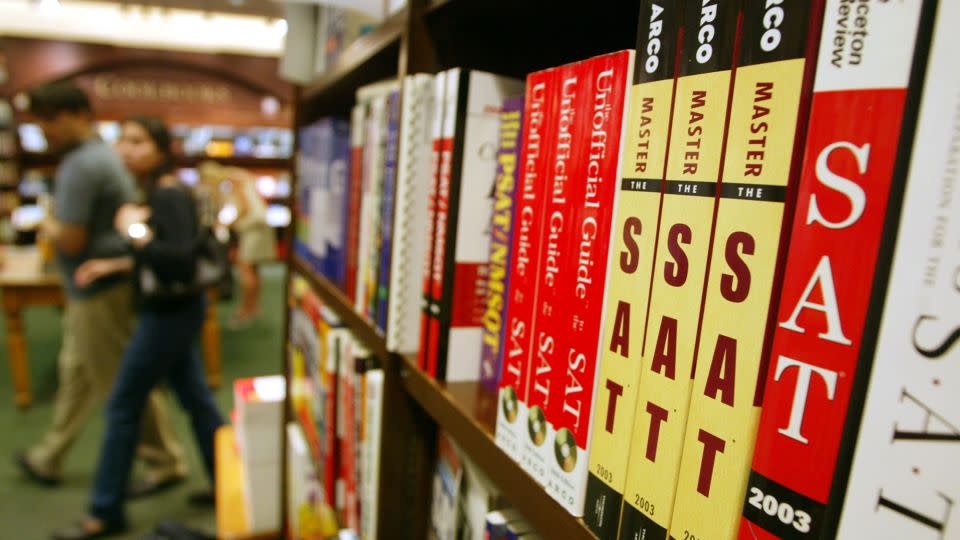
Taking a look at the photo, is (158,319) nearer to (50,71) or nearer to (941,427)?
(941,427)

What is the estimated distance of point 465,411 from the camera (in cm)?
64

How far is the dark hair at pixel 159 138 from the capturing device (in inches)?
89.8

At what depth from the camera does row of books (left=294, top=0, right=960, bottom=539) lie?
9.8 inches

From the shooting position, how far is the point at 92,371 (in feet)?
8.46

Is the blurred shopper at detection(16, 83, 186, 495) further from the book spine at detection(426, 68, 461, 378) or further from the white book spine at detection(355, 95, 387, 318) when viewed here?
the book spine at detection(426, 68, 461, 378)

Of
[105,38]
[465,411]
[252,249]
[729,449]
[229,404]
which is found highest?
[105,38]

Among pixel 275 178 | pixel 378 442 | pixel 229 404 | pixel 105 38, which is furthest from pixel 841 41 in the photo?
pixel 105 38

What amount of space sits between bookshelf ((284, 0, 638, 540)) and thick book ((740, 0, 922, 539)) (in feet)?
0.80

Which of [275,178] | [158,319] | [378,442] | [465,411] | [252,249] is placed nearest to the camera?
[465,411]

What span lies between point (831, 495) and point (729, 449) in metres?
0.06

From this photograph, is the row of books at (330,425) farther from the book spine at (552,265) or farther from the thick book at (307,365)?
the book spine at (552,265)

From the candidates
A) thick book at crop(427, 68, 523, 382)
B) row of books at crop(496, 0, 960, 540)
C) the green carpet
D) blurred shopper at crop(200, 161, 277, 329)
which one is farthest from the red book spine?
blurred shopper at crop(200, 161, 277, 329)

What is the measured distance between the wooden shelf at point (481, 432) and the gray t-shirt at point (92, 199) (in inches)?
78.8

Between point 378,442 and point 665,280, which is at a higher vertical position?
point 665,280
